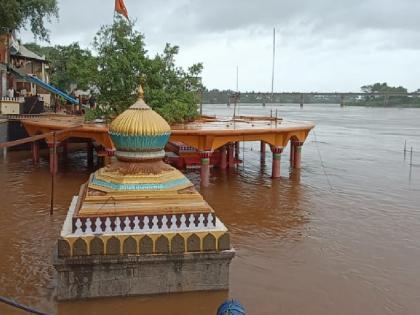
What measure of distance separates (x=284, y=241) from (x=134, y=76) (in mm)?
12405

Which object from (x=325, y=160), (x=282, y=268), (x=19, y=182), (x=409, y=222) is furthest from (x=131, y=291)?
(x=325, y=160)

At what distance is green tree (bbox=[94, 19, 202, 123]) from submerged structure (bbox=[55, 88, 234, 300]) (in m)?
13.6

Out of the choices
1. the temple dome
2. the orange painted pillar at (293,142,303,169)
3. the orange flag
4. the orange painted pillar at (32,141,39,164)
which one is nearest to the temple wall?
the temple dome

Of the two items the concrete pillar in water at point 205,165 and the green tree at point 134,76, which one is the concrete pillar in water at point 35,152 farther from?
the concrete pillar in water at point 205,165

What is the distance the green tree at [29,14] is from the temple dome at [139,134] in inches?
977

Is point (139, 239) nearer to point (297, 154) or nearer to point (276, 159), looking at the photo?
point (276, 159)

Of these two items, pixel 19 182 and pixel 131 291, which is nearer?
pixel 131 291

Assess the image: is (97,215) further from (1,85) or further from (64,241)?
(1,85)

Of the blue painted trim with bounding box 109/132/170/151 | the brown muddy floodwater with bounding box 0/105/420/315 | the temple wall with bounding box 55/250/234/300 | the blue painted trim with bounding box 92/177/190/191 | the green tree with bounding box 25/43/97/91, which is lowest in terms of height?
the brown muddy floodwater with bounding box 0/105/420/315

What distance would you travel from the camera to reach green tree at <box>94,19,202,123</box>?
75.3 feet

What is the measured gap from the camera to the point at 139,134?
9.24 m

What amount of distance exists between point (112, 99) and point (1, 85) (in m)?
15.6

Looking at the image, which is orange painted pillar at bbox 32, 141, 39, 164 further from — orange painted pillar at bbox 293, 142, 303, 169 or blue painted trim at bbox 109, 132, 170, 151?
blue painted trim at bbox 109, 132, 170, 151

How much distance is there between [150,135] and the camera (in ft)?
30.5
